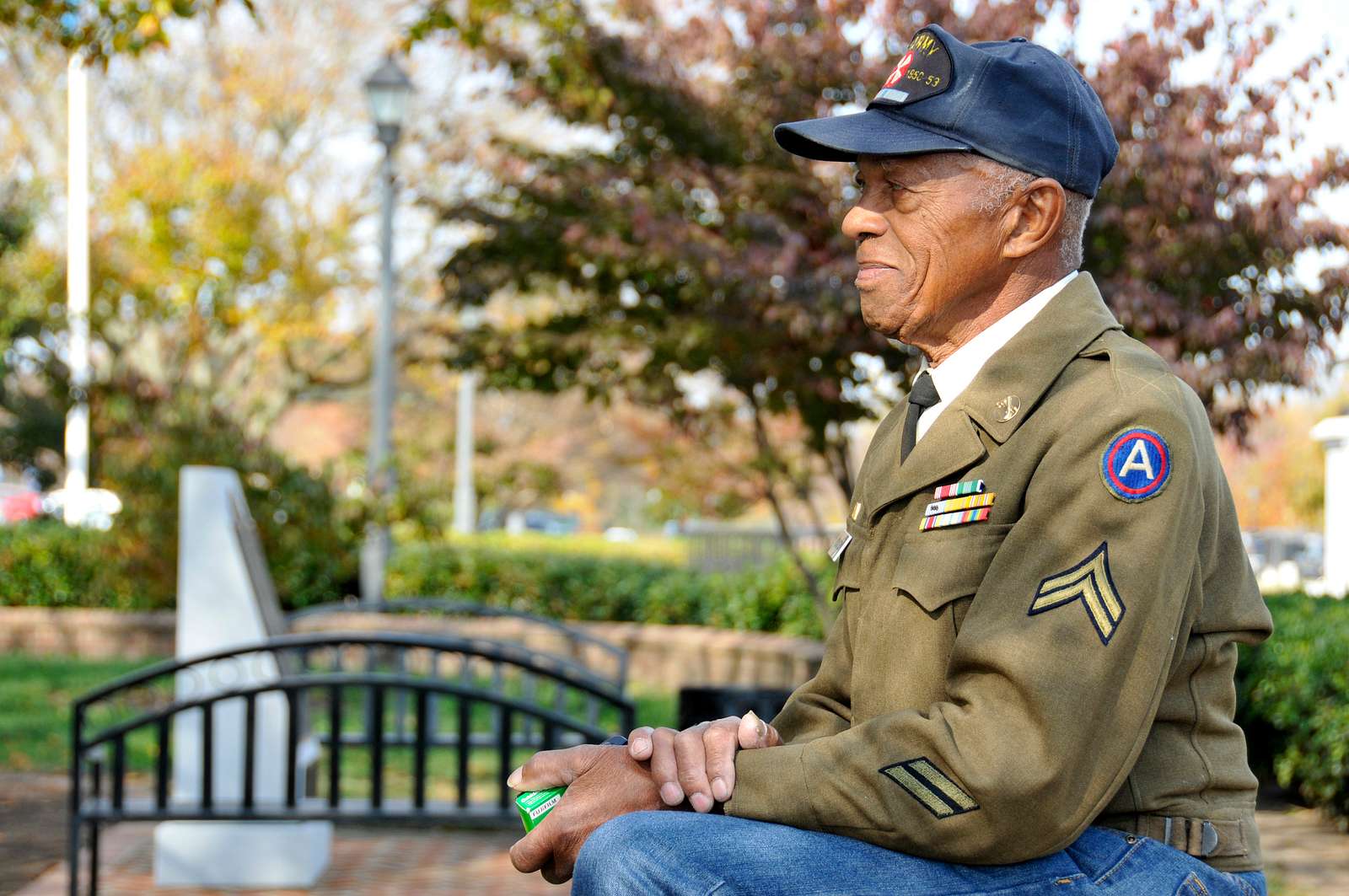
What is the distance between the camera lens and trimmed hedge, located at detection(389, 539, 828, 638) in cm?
1226

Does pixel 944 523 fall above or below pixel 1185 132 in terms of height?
below

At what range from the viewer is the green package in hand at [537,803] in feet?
6.28

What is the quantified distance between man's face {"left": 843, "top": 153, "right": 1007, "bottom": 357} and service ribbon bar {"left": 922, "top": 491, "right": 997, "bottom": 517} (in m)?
0.29

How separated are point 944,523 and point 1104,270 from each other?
A: 5.64 meters

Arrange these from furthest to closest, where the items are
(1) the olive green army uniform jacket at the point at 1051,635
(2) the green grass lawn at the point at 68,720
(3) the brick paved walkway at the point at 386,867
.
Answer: (2) the green grass lawn at the point at 68,720, (3) the brick paved walkway at the point at 386,867, (1) the olive green army uniform jacket at the point at 1051,635

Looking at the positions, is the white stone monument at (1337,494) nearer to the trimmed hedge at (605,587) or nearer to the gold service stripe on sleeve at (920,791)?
the trimmed hedge at (605,587)

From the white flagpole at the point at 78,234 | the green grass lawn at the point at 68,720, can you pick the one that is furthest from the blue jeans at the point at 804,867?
the white flagpole at the point at 78,234

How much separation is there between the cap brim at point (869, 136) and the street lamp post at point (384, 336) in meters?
10.7

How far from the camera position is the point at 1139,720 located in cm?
164

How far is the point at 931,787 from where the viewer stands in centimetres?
165

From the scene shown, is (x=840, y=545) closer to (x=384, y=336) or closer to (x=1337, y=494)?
(x=384, y=336)

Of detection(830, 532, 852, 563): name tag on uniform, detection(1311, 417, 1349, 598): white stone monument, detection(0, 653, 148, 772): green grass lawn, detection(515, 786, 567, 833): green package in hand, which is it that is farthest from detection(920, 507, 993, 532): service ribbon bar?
detection(1311, 417, 1349, 598): white stone monument

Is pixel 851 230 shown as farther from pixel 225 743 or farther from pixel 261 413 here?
pixel 261 413

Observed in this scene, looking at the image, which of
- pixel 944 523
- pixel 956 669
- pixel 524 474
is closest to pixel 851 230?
pixel 944 523
